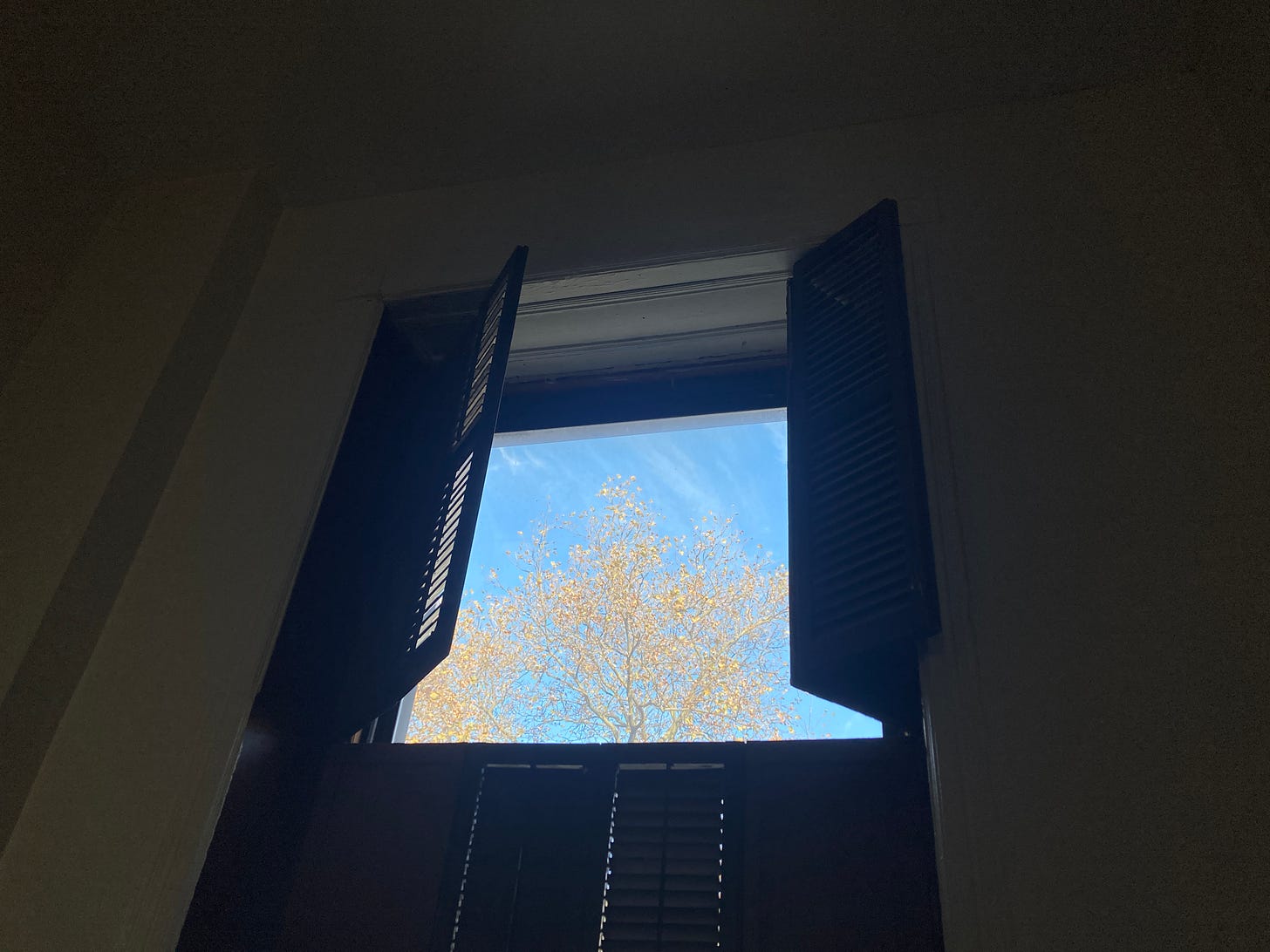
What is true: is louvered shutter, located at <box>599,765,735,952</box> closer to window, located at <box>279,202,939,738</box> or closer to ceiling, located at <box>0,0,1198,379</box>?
window, located at <box>279,202,939,738</box>

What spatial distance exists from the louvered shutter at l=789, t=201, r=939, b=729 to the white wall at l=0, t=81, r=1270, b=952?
0.12m

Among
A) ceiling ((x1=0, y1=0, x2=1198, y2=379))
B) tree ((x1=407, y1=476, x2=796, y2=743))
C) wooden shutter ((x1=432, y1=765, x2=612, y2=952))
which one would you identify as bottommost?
wooden shutter ((x1=432, y1=765, x2=612, y2=952))

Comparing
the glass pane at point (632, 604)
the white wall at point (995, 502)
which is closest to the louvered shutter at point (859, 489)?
the white wall at point (995, 502)

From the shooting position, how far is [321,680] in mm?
2061

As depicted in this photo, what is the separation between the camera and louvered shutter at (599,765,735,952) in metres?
1.57

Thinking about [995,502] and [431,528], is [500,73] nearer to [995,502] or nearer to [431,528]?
[431,528]

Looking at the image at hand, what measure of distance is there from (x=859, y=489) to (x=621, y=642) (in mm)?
671

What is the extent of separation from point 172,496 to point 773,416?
1526 mm

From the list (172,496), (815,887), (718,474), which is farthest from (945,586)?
(172,496)

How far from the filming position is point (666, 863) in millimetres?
1629

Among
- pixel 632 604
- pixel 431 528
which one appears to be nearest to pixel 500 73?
pixel 431 528

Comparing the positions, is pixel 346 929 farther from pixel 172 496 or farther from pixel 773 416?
pixel 773 416

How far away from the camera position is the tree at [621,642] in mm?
1965

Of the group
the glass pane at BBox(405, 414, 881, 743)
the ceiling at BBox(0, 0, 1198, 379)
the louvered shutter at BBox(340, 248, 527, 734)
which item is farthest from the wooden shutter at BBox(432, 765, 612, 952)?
the ceiling at BBox(0, 0, 1198, 379)
